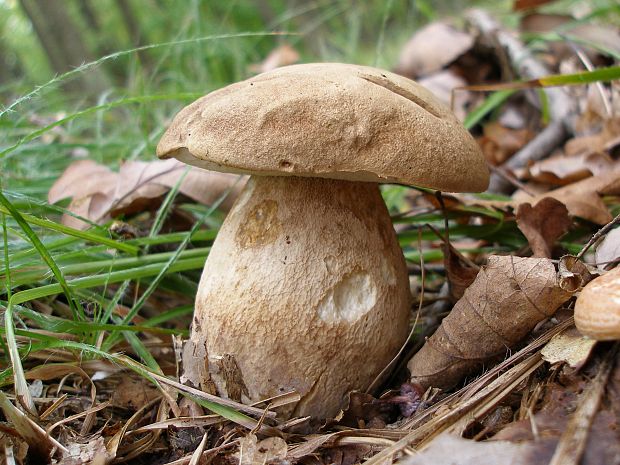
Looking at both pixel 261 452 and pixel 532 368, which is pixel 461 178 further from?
pixel 261 452

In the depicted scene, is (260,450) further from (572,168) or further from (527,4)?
(527,4)

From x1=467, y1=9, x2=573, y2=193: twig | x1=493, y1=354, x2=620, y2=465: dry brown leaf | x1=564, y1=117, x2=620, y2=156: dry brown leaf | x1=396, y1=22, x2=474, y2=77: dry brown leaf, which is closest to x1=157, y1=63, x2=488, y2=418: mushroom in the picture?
x1=493, y1=354, x2=620, y2=465: dry brown leaf

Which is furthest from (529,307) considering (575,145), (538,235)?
(575,145)

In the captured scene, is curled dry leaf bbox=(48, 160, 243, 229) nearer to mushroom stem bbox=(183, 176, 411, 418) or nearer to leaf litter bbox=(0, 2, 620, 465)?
leaf litter bbox=(0, 2, 620, 465)

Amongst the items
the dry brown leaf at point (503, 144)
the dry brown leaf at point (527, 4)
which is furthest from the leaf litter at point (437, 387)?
the dry brown leaf at point (527, 4)

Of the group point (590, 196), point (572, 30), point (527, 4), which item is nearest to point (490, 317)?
point (590, 196)

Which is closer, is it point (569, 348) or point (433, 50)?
point (569, 348)

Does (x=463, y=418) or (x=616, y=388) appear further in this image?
(x=463, y=418)
